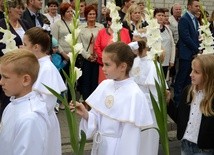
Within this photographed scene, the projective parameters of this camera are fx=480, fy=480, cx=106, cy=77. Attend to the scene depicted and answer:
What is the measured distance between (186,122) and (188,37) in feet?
15.2

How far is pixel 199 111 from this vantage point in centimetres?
389

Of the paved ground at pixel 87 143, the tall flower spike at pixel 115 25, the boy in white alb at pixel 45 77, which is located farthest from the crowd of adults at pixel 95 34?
the tall flower spike at pixel 115 25

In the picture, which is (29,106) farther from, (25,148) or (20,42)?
(20,42)

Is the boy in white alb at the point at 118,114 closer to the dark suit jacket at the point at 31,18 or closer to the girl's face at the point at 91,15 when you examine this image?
the dark suit jacket at the point at 31,18

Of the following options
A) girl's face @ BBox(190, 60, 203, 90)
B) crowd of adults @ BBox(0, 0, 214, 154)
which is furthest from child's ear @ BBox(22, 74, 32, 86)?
crowd of adults @ BBox(0, 0, 214, 154)

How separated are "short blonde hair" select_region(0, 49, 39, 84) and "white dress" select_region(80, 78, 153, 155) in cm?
120

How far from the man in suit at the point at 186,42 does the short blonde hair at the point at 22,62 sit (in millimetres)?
5642

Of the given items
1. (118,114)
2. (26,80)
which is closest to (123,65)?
(118,114)

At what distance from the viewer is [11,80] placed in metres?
2.79

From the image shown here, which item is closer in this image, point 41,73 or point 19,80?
point 19,80

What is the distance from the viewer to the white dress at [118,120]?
3.84 meters

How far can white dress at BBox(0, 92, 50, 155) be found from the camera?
2.69m

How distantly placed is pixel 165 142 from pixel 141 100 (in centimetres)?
42

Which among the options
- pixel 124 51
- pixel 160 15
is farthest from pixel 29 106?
pixel 160 15
